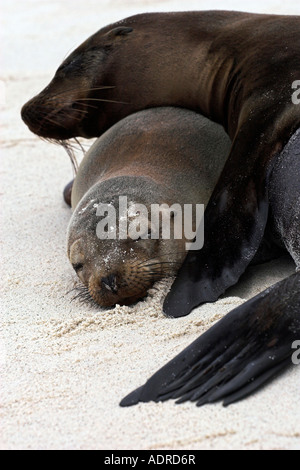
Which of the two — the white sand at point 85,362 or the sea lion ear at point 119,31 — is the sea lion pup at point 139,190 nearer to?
the white sand at point 85,362

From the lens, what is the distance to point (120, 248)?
383 cm

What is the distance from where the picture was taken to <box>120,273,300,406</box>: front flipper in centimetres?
281

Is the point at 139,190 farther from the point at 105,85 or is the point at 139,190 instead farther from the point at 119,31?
the point at 119,31

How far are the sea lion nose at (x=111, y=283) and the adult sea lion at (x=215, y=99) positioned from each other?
0.25 metres

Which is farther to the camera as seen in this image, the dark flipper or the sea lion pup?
the dark flipper

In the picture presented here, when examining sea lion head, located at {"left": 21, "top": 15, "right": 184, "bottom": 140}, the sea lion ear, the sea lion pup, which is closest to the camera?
the sea lion pup

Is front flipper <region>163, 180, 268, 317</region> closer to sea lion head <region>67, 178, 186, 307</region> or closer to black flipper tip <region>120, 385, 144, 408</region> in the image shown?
sea lion head <region>67, 178, 186, 307</region>

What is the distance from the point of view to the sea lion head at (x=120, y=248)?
12.4ft

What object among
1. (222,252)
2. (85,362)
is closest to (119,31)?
(222,252)

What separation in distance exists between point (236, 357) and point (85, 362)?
0.63 meters

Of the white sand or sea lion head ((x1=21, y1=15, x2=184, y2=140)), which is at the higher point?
sea lion head ((x1=21, y1=15, x2=184, y2=140))

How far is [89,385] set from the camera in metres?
3.00

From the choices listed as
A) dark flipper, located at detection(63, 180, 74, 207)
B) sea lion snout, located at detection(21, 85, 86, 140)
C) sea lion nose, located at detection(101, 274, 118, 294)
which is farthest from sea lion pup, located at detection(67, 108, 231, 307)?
dark flipper, located at detection(63, 180, 74, 207)
